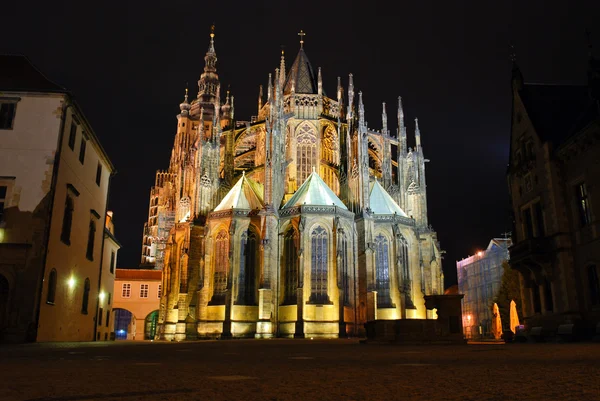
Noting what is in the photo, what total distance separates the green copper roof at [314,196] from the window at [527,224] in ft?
44.2

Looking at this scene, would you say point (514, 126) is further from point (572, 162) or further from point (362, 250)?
point (362, 250)

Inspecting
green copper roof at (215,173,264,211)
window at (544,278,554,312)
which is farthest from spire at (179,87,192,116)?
window at (544,278,554,312)

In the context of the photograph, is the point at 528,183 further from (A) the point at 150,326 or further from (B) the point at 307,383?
(A) the point at 150,326

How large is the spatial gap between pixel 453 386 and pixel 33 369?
5.23m

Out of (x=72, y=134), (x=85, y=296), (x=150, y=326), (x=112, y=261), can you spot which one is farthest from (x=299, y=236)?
(x=150, y=326)

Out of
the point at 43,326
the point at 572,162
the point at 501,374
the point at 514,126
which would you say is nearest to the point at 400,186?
the point at 514,126

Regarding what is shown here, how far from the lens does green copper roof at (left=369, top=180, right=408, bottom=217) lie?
122 feet

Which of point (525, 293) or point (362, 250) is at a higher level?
point (362, 250)

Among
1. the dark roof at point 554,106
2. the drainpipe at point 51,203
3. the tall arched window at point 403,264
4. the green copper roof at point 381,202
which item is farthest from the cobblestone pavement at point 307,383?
the green copper roof at point 381,202

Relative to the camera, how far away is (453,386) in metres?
4.66

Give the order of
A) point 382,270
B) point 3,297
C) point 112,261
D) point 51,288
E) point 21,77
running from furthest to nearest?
1. point 382,270
2. point 112,261
3. point 21,77
4. point 51,288
5. point 3,297

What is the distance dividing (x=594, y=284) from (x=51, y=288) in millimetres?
21313

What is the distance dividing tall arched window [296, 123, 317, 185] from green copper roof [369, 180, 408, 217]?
6.00 metres

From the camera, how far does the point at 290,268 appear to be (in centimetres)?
3453
